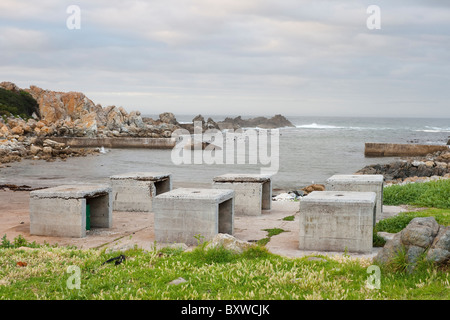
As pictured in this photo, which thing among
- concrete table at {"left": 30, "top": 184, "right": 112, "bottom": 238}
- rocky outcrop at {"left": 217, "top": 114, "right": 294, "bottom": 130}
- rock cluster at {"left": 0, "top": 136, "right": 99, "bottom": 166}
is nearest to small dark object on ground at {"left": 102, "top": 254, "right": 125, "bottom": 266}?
concrete table at {"left": 30, "top": 184, "right": 112, "bottom": 238}

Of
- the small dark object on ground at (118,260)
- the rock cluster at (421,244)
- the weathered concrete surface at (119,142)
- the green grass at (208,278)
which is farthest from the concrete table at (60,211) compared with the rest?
the weathered concrete surface at (119,142)

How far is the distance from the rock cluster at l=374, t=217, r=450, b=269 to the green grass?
0.84 ft

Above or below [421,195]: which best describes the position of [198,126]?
above

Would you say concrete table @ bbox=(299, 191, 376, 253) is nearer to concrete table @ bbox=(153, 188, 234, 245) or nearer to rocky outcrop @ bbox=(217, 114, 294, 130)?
concrete table @ bbox=(153, 188, 234, 245)

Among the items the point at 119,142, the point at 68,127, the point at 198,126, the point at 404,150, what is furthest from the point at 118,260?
the point at 198,126

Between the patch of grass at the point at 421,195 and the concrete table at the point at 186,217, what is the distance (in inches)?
301

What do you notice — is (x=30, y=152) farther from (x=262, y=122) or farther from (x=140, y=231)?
(x=262, y=122)

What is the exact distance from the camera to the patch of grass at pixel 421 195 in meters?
15.1

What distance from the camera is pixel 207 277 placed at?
22.0 ft

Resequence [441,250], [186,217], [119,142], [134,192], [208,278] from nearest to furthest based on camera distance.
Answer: [441,250]
[208,278]
[186,217]
[134,192]
[119,142]

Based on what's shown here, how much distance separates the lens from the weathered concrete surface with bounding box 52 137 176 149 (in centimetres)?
6339

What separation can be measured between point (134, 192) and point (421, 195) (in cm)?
901

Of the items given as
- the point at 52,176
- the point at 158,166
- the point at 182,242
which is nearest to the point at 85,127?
the point at 158,166
